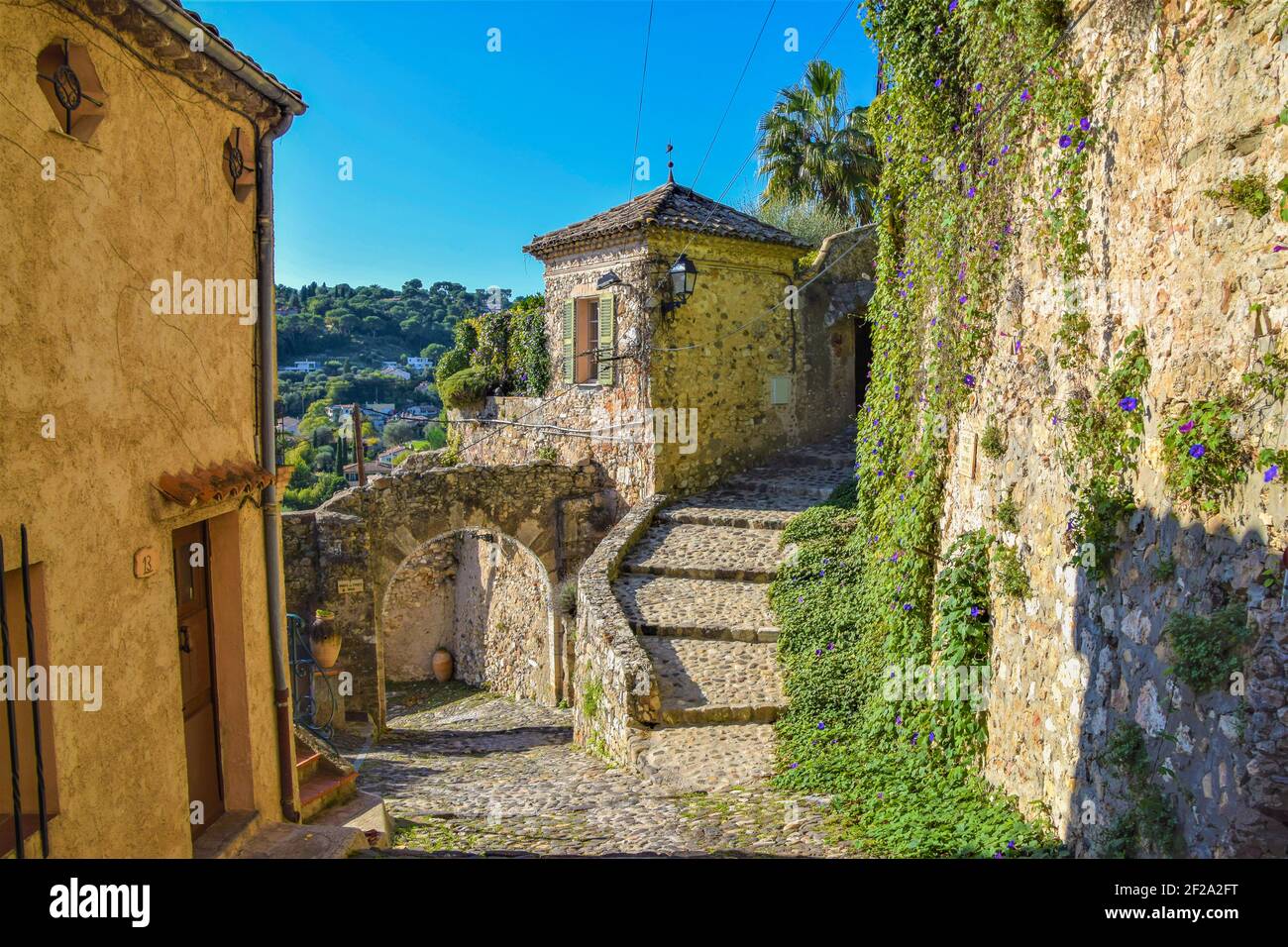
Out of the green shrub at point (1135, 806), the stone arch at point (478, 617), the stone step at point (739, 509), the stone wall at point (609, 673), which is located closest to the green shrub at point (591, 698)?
the stone wall at point (609, 673)

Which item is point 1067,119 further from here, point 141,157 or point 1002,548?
point 141,157

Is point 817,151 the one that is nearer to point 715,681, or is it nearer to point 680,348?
point 680,348

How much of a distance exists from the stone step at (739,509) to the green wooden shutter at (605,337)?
2.71 m

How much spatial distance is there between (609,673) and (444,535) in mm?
7015

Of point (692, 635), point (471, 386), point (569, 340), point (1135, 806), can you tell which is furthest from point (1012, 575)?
point (471, 386)

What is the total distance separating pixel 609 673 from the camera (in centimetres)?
1040

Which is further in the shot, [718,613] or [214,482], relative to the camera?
[718,613]

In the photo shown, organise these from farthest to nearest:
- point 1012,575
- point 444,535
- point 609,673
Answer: point 444,535
point 609,673
point 1012,575

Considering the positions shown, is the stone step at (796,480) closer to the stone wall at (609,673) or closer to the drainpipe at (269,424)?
the stone wall at (609,673)

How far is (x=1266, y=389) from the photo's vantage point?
12.7 ft

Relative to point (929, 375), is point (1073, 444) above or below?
below

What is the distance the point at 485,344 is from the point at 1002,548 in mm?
15765

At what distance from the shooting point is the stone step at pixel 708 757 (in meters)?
8.12

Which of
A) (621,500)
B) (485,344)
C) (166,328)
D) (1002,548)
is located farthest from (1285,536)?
(485,344)
